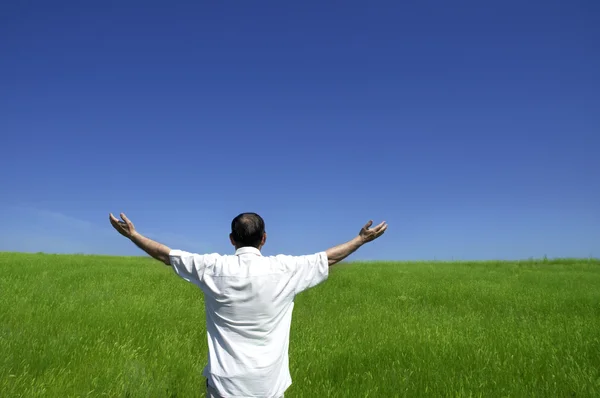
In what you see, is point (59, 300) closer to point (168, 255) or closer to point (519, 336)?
point (168, 255)

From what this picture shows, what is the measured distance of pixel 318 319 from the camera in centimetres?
1088

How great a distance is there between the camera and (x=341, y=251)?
3.31 metres

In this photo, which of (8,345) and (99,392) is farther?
(8,345)

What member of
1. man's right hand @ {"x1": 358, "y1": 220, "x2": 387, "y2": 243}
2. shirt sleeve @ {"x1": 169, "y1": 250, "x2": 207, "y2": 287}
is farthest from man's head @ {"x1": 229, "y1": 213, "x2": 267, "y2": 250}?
man's right hand @ {"x1": 358, "y1": 220, "x2": 387, "y2": 243}

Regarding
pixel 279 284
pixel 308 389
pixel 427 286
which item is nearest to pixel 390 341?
pixel 308 389

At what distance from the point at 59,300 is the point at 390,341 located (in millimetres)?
8027

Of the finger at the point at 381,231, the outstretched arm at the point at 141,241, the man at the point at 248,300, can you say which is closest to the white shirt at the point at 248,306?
the man at the point at 248,300

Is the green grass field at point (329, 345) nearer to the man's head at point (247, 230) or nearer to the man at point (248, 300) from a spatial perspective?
the man at point (248, 300)

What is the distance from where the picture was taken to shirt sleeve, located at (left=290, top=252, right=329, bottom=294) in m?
3.22

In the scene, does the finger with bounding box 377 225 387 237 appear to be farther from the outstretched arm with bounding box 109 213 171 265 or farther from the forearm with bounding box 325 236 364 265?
the outstretched arm with bounding box 109 213 171 265

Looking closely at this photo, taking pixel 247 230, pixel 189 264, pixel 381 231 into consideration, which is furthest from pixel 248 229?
pixel 381 231

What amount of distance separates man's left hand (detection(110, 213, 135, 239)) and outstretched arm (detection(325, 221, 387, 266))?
1515 mm

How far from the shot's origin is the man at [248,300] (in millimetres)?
3111

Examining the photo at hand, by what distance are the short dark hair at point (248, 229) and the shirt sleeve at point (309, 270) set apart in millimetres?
294
